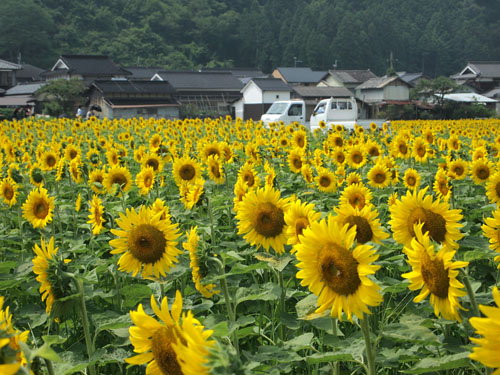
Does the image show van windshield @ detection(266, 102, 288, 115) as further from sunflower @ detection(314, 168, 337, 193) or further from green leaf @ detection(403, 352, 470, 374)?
green leaf @ detection(403, 352, 470, 374)

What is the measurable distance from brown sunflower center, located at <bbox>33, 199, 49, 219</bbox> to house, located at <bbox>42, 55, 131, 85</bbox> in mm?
52837

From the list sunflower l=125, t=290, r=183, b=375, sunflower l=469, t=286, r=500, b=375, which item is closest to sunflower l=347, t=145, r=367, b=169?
sunflower l=125, t=290, r=183, b=375

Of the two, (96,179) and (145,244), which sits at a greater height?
(145,244)

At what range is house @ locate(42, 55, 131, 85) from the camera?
54.7 m

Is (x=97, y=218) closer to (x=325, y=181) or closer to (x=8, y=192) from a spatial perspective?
(x=8, y=192)

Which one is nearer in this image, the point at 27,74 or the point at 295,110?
the point at 295,110

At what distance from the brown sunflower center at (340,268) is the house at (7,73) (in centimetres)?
5462

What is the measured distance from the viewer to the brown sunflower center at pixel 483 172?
191 inches

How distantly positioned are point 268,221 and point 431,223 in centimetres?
78

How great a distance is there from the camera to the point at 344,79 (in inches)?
2584

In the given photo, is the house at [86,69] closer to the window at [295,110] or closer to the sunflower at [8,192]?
the window at [295,110]

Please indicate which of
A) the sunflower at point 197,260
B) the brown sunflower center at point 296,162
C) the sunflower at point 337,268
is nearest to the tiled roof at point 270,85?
the brown sunflower center at point 296,162

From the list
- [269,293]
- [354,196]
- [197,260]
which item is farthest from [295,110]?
[197,260]

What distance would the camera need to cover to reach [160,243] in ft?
8.49
